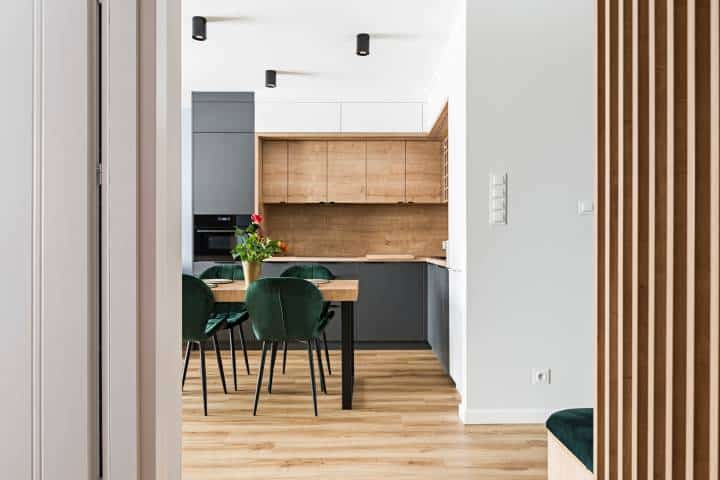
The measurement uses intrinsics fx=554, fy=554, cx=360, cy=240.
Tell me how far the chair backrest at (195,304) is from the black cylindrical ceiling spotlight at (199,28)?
76.4 inches

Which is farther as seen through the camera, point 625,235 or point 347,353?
point 347,353

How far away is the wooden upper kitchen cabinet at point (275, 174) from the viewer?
634 centimetres

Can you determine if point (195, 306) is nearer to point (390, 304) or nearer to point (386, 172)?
point (390, 304)

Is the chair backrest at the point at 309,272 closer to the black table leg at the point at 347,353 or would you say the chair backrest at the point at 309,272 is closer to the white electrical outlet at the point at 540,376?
the black table leg at the point at 347,353

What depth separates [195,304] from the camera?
340cm

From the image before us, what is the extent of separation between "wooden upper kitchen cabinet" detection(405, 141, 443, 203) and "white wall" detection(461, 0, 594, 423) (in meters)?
2.94

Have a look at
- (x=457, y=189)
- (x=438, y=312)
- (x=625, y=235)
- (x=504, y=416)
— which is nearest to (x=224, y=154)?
(x=438, y=312)

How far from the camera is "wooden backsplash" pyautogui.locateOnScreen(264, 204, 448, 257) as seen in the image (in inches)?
260

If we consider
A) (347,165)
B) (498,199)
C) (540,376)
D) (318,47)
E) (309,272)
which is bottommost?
(540,376)
